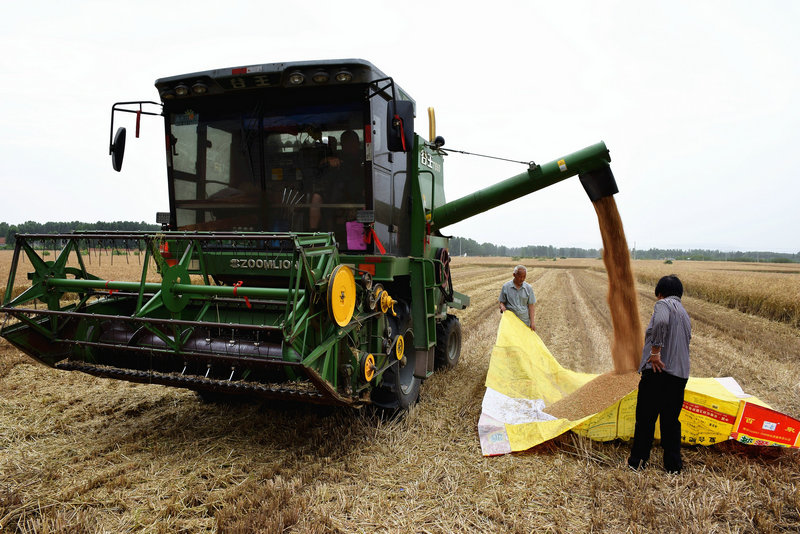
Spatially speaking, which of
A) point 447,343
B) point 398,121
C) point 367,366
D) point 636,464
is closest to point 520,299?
point 447,343

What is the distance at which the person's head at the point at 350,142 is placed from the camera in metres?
4.03

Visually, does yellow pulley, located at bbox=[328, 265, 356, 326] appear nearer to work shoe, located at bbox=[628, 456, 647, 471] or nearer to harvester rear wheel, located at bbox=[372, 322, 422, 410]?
harvester rear wheel, located at bbox=[372, 322, 422, 410]

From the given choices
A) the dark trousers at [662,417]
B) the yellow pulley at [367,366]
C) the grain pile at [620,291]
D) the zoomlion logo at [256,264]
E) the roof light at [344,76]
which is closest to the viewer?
the dark trousers at [662,417]

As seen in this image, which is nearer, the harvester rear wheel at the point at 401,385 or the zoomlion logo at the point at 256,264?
the zoomlion logo at the point at 256,264

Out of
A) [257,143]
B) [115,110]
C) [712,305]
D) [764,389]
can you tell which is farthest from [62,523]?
[712,305]

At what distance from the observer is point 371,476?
336 cm

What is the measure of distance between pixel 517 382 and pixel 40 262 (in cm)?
428

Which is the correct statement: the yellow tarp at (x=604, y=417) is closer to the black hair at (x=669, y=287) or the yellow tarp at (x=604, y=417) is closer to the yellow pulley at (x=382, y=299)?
the black hair at (x=669, y=287)

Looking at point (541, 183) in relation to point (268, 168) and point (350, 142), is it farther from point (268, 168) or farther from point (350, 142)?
point (268, 168)

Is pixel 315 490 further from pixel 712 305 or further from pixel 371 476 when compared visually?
pixel 712 305

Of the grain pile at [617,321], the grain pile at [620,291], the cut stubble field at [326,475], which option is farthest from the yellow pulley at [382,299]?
the grain pile at [620,291]

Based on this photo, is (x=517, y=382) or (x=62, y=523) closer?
(x=62, y=523)

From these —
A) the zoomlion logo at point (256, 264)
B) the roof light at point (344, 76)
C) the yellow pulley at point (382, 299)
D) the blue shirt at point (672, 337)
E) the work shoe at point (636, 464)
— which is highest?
the roof light at point (344, 76)

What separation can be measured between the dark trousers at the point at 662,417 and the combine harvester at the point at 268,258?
6.21ft
